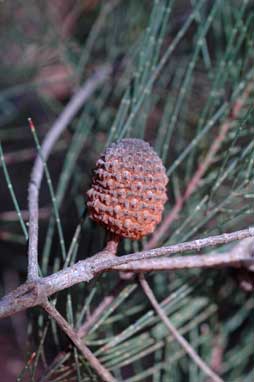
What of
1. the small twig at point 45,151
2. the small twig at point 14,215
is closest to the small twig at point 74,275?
the small twig at point 45,151

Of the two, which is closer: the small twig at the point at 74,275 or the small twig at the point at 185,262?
the small twig at the point at 74,275

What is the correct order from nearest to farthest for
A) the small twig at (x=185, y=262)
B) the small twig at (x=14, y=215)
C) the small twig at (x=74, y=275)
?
the small twig at (x=74, y=275) → the small twig at (x=185, y=262) → the small twig at (x=14, y=215)

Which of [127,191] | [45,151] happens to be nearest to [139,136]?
[45,151]

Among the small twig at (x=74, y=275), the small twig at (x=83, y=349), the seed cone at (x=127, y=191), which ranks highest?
the seed cone at (x=127, y=191)

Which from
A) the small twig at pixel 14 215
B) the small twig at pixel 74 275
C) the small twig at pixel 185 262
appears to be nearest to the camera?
the small twig at pixel 74 275

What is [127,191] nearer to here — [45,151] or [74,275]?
[74,275]

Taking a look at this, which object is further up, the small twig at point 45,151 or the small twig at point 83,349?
the small twig at point 45,151

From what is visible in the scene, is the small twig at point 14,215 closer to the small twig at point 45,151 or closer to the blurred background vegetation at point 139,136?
the blurred background vegetation at point 139,136

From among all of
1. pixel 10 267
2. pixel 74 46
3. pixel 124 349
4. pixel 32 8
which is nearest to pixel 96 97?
pixel 74 46
